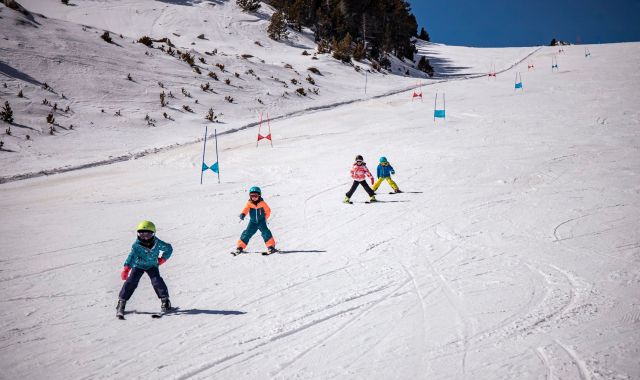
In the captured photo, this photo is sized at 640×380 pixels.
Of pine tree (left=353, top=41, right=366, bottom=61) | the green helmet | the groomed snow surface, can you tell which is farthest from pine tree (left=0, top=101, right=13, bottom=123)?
pine tree (left=353, top=41, right=366, bottom=61)

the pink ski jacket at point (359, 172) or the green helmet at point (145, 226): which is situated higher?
the pink ski jacket at point (359, 172)

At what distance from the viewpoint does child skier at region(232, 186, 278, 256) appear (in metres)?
6.80

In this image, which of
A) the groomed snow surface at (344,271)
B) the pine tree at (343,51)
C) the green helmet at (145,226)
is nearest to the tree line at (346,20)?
the pine tree at (343,51)

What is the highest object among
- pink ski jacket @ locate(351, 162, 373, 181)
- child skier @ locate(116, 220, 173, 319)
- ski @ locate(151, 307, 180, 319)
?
pink ski jacket @ locate(351, 162, 373, 181)

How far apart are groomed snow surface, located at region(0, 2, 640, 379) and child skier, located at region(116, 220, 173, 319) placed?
0.25m

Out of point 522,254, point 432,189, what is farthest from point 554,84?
point 522,254

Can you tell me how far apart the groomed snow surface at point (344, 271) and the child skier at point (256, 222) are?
0.28 meters

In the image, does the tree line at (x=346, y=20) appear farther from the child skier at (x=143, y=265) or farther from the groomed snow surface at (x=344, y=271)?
the child skier at (x=143, y=265)

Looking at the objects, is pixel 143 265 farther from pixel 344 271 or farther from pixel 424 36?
pixel 424 36

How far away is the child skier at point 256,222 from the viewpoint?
22.3 feet

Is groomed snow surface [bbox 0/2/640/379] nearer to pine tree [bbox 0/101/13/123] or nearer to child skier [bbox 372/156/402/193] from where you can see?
child skier [bbox 372/156/402/193]

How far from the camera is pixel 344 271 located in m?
5.75

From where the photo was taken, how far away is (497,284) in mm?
5035

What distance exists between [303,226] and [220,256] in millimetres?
2162
